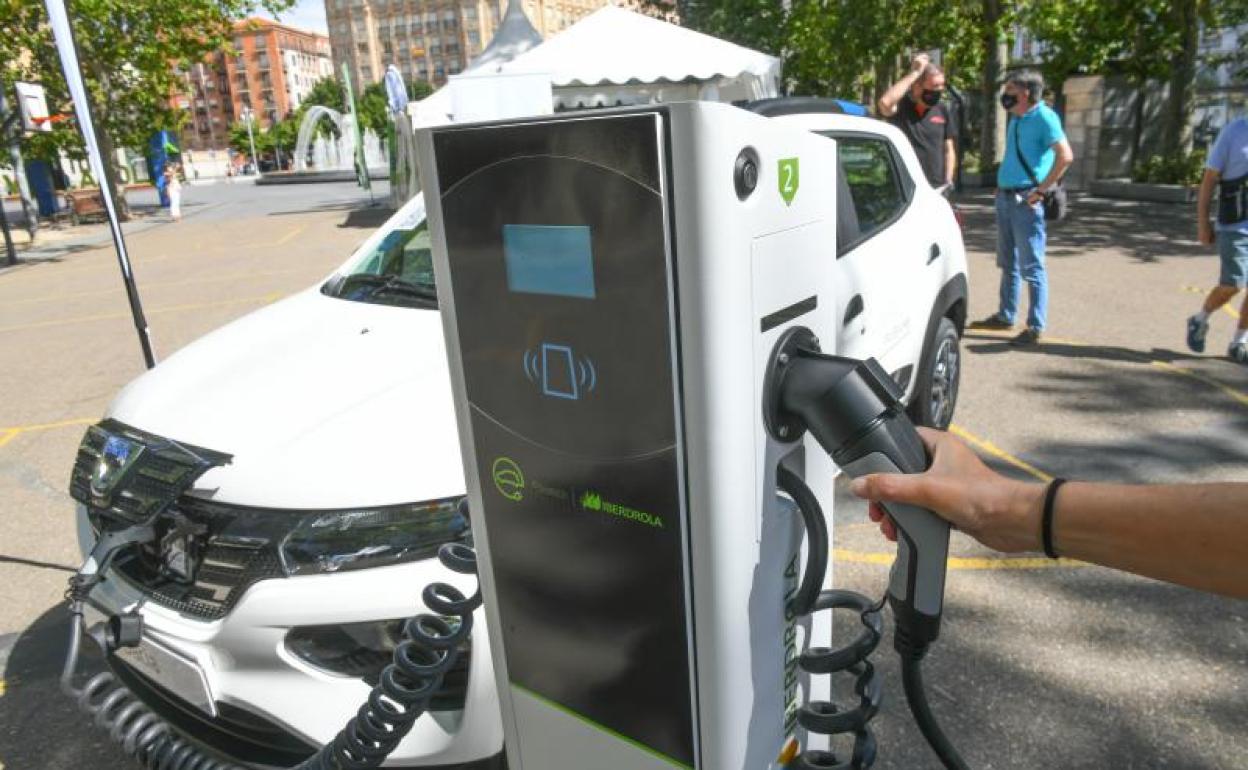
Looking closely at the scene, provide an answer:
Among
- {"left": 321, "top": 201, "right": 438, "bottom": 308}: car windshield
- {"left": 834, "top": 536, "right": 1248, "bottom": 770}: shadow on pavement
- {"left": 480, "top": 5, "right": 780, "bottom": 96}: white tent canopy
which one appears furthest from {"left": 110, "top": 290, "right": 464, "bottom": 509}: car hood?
{"left": 480, "top": 5, "right": 780, "bottom": 96}: white tent canopy

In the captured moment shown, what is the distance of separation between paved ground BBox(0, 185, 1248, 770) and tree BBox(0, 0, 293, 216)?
1204cm

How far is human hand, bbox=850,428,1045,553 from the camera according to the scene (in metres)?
1.23

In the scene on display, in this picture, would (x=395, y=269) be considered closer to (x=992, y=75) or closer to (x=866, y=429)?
(x=866, y=429)

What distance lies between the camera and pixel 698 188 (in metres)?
1.12

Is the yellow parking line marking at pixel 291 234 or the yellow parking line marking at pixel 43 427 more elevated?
the yellow parking line marking at pixel 291 234

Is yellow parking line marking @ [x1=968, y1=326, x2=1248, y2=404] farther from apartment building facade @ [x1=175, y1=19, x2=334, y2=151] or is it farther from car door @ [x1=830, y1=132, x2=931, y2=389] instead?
apartment building facade @ [x1=175, y1=19, x2=334, y2=151]

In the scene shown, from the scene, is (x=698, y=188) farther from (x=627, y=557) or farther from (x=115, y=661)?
(x=115, y=661)

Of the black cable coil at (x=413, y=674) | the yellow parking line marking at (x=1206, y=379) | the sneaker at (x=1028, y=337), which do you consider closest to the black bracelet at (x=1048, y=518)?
the black cable coil at (x=413, y=674)

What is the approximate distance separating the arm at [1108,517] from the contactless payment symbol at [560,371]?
0.43 metres

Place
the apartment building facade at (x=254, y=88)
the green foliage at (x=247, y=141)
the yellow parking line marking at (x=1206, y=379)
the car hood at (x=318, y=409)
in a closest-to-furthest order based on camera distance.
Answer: the car hood at (x=318, y=409) < the yellow parking line marking at (x=1206, y=379) < the green foliage at (x=247, y=141) < the apartment building facade at (x=254, y=88)

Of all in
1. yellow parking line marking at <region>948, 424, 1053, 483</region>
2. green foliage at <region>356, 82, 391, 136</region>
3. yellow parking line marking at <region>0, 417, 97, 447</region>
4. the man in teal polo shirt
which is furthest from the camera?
green foliage at <region>356, 82, 391, 136</region>

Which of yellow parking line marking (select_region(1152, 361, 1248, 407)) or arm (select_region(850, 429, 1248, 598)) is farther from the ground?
arm (select_region(850, 429, 1248, 598))

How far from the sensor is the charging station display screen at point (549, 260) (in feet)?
4.09

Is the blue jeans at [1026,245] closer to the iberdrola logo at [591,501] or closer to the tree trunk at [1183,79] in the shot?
the iberdrola logo at [591,501]
